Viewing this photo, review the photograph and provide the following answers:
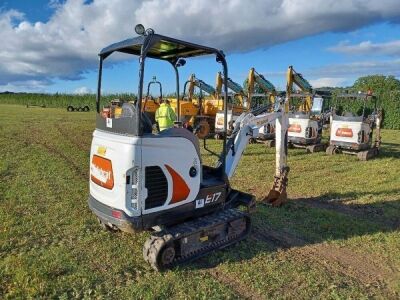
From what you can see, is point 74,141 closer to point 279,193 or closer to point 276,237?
point 279,193

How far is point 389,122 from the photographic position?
29.5 meters

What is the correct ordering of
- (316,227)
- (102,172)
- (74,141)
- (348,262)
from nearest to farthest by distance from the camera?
(102,172) → (348,262) → (316,227) → (74,141)

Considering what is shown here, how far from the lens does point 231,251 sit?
5.23m

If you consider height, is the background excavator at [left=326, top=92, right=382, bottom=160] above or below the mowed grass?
→ above

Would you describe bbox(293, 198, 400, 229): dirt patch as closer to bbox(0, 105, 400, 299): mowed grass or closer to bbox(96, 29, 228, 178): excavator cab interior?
bbox(0, 105, 400, 299): mowed grass

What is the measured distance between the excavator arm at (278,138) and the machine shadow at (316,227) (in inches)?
12.4

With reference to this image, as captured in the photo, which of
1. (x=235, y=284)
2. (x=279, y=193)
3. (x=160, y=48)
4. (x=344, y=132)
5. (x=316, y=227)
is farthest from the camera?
(x=344, y=132)

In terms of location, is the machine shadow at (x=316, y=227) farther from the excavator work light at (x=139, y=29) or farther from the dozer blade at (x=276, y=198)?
the excavator work light at (x=139, y=29)

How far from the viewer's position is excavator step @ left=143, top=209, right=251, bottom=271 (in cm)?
453

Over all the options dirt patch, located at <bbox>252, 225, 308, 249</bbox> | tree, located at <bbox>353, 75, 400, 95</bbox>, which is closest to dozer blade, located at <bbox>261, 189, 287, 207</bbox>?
dirt patch, located at <bbox>252, 225, 308, 249</bbox>

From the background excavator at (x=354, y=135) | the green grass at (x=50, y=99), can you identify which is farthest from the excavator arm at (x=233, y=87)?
the green grass at (x=50, y=99)

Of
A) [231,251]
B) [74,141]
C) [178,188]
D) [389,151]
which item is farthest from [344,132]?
[178,188]

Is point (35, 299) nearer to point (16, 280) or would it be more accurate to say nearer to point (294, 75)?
point (16, 280)

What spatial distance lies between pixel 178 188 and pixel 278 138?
3.26 m
